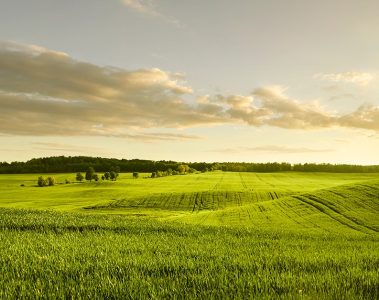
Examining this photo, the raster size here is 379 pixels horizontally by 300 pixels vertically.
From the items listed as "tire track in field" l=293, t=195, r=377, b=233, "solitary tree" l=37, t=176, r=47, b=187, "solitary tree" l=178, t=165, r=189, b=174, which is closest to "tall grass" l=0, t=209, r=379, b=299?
"tire track in field" l=293, t=195, r=377, b=233

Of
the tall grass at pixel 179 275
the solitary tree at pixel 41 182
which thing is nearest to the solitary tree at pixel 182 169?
the solitary tree at pixel 41 182

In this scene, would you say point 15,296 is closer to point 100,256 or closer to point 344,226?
point 100,256

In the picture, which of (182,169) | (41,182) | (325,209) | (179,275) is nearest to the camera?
(179,275)

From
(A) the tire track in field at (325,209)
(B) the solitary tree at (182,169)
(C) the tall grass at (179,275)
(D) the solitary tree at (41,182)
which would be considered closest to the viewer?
(C) the tall grass at (179,275)

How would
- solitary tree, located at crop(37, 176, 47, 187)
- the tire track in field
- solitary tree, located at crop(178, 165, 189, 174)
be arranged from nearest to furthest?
the tire track in field → solitary tree, located at crop(37, 176, 47, 187) → solitary tree, located at crop(178, 165, 189, 174)

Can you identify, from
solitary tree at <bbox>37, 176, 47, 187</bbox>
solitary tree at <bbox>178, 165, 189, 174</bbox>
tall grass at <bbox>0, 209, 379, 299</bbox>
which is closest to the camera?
tall grass at <bbox>0, 209, 379, 299</bbox>

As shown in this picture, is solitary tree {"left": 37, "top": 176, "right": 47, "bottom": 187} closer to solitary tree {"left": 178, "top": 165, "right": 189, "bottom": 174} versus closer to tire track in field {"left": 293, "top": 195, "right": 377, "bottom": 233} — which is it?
solitary tree {"left": 178, "top": 165, "right": 189, "bottom": 174}

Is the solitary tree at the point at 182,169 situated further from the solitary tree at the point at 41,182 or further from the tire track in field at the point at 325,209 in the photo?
the tire track in field at the point at 325,209

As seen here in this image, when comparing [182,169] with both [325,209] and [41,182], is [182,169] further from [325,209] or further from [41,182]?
[325,209]

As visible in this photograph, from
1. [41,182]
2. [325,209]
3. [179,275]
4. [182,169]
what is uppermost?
[182,169]

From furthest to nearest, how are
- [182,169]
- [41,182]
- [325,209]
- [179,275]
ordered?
[182,169]
[41,182]
[325,209]
[179,275]

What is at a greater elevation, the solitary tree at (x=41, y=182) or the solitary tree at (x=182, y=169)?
the solitary tree at (x=182, y=169)

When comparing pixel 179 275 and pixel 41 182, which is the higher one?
pixel 179 275

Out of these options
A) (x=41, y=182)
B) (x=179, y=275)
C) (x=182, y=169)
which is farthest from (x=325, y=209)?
(x=182, y=169)
